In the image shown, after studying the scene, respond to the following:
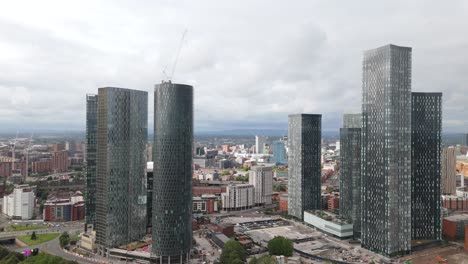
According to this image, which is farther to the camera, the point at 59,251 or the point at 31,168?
the point at 31,168

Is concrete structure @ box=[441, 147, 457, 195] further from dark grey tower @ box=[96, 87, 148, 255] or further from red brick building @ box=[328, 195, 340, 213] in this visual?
dark grey tower @ box=[96, 87, 148, 255]

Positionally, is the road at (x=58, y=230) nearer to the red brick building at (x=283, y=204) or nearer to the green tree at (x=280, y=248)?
the green tree at (x=280, y=248)

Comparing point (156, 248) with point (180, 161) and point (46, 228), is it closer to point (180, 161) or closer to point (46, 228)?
point (180, 161)

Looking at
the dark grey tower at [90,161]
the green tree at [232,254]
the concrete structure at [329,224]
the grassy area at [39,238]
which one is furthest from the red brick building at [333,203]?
the grassy area at [39,238]

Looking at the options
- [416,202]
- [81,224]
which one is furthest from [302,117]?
[81,224]

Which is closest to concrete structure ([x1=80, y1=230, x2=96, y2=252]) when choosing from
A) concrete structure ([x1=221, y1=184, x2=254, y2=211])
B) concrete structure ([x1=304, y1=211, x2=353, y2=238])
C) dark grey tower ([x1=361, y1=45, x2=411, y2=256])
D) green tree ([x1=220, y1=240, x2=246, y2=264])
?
green tree ([x1=220, y1=240, x2=246, y2=264])

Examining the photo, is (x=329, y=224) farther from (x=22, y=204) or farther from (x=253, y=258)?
(x=22, y=204)
